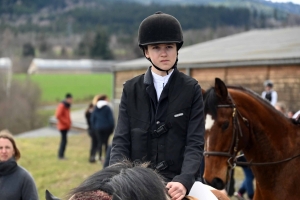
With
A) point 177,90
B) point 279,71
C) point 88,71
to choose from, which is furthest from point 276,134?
point 88,71

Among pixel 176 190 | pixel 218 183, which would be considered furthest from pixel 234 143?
pixel 176 190

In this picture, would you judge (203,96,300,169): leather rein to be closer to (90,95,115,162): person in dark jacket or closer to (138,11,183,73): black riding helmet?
(138,11,183,73): black riding helmet

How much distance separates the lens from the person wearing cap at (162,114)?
2777 millimetres

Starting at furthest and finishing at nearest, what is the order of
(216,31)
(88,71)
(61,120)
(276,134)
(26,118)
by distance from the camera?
(88,71) → (216,31) → (26,118) → (61,120) → (276,134)

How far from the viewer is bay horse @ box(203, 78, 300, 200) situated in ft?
14.7

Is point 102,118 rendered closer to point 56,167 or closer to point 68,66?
point 56,167

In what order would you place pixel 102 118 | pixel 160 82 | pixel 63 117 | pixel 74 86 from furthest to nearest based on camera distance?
pixel 74 86 < pixel 63 117 < pixel 102 118 < pixel 160 82

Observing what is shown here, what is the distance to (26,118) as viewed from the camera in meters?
38.8

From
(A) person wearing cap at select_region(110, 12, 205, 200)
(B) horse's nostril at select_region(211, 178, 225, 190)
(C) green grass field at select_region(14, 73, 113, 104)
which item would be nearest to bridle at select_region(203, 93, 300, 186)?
(B) horse's nostril at select_region(211, 178, 225, 190)

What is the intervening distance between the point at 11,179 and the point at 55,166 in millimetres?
9278

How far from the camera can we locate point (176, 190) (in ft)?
7.97

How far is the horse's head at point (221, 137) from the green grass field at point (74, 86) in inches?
1794

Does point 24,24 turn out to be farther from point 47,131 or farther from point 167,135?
point 167,135

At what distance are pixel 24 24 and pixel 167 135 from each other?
395 ft
